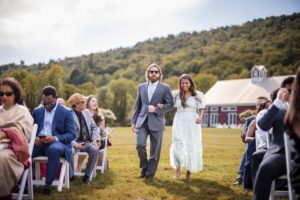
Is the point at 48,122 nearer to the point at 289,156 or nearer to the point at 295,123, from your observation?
the point at 289,156

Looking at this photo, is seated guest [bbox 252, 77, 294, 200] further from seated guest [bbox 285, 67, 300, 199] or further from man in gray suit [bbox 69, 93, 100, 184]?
man in gray suit [bbox 69, 93, 100, 184]

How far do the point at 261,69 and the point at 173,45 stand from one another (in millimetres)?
66053

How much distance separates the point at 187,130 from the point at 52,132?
327 centimetres

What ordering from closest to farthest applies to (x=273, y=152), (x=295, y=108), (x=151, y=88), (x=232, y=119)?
(x=295, y=108)
(x=273, y=152)
(x=151, y=88)
(x=232, y=119)

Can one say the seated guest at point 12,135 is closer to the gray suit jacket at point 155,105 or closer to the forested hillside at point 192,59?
the gray suit jacket at point 155,105

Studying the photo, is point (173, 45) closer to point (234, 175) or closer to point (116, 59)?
point (116, 59)

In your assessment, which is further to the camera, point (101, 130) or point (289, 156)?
point (101, 130)

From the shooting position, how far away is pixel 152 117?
29.7 feet

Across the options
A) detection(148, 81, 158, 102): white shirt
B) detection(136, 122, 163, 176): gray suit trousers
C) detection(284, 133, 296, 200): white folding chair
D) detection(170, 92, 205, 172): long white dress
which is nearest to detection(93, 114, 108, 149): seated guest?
detection(136, 122, 163, 176): gray suit trousers

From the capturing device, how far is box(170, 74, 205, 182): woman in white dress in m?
8.88

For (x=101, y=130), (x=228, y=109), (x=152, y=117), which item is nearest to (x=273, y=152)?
(x=152, y=117)

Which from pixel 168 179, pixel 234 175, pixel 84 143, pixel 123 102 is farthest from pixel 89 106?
pixel 123 102

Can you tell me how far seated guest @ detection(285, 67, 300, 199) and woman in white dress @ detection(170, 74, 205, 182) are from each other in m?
4.58

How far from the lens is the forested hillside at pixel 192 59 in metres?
83.8
